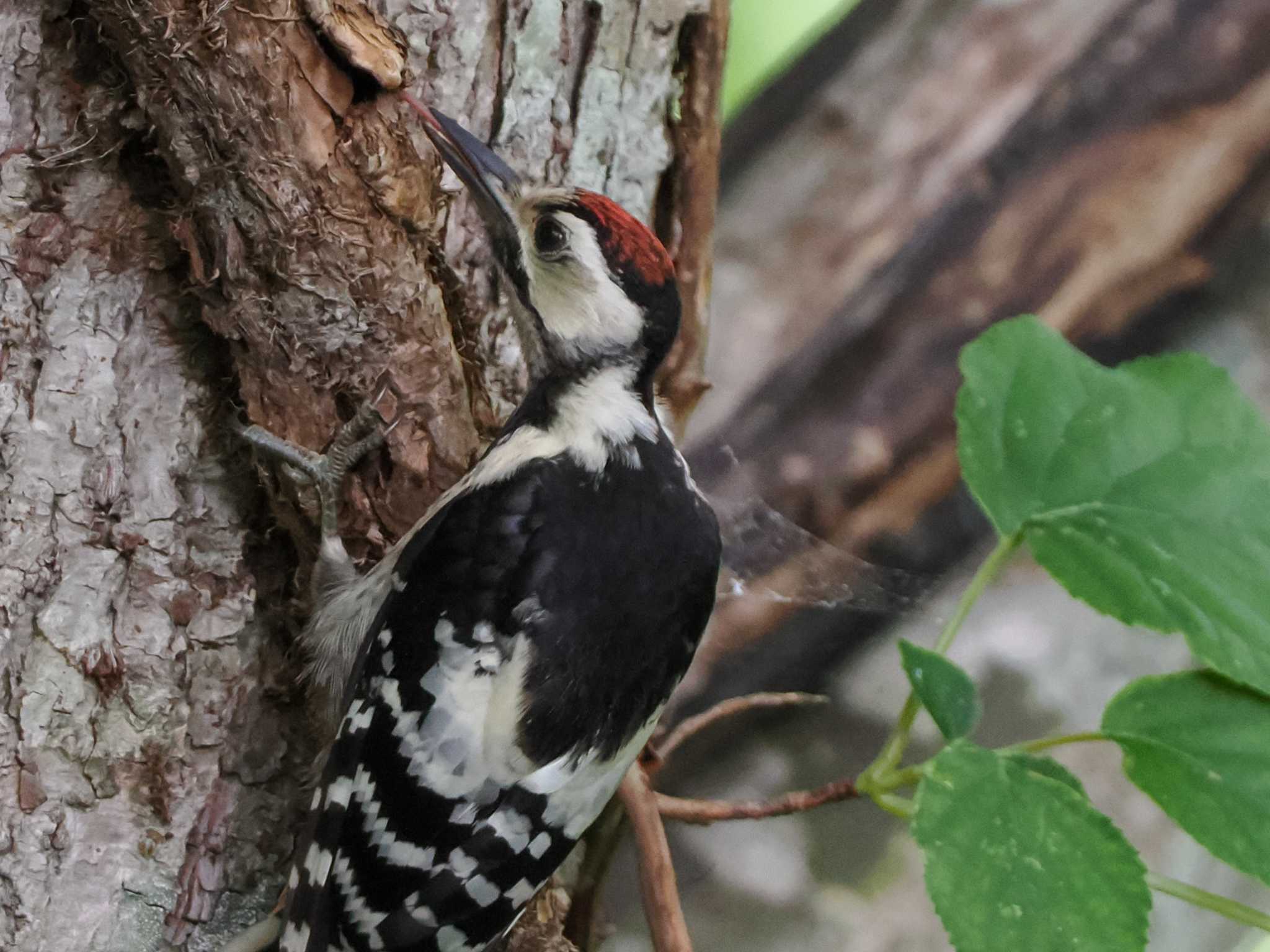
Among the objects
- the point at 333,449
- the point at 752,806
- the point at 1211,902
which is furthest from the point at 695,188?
the point at 1211,902

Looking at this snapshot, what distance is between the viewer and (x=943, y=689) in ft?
2.93

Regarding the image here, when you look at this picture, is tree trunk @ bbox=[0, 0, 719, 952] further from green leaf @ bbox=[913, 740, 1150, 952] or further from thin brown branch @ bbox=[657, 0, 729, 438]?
green leaf @ bbox=[913, 740, 1150, 952]

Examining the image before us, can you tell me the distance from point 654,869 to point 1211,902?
500mm

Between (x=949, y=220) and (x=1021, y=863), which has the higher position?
(x=949, y=220)

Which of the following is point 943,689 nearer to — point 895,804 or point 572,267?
point 895,804

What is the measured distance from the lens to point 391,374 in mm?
886

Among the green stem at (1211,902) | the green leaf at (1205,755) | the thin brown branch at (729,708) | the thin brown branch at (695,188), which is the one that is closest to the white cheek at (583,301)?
the thin brown branch at (695,188)

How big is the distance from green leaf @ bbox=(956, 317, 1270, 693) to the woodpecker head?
292mm

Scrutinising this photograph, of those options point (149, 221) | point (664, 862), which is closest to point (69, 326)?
point (149, 221)

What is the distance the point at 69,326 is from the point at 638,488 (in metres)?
0.51

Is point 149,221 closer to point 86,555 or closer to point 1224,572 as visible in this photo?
point 86,555

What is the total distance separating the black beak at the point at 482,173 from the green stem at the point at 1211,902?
2.61 feet

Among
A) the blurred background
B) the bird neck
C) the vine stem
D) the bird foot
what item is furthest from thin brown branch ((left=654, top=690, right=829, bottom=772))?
the bird foot

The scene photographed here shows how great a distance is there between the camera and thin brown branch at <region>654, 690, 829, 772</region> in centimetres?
113
